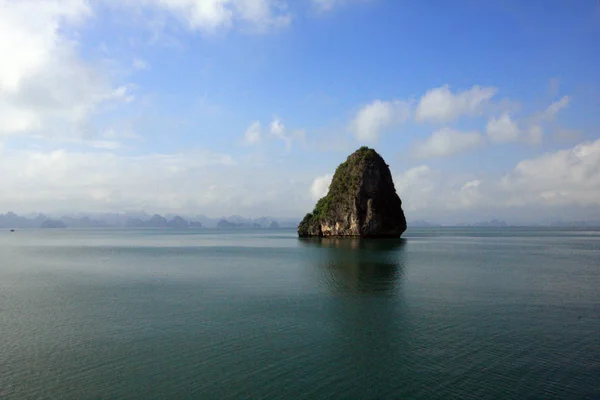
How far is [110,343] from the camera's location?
733 inches

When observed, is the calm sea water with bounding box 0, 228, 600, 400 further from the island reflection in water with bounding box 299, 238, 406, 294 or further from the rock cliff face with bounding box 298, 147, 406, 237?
the rock cliff face with bounding box 298, 147, 406, 237

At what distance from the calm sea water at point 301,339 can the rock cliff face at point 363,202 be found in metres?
72.8

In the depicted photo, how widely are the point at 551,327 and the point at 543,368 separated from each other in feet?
22.1

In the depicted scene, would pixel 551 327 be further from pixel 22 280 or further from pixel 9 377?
pixel 22 280

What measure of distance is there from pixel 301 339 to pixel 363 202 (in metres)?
93.0

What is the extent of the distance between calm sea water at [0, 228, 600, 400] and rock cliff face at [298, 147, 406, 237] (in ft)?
239

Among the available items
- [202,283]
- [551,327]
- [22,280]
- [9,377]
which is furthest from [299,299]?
[22,280]

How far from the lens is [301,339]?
1914 cm

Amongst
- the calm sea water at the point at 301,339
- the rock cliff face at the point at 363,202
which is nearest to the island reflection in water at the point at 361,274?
the calm sea water at the point at 301,339

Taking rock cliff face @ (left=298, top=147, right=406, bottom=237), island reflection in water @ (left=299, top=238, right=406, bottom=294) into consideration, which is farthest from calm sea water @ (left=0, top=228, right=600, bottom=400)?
rock cliff face @ (left=298, top=147, right=406, bottom=237)

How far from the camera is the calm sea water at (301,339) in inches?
551

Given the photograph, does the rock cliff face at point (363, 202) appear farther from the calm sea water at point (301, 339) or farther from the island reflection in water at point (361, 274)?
the calm sea water at point (301, 339)

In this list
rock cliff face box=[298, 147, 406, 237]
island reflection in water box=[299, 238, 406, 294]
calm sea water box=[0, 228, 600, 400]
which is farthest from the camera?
rock cliff face box=[298, 147, 406, 237]

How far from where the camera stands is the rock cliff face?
109938mm
